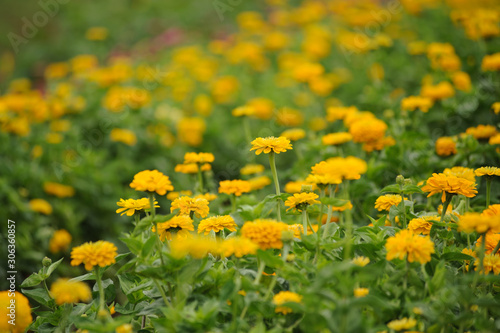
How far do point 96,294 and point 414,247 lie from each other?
0.97 m

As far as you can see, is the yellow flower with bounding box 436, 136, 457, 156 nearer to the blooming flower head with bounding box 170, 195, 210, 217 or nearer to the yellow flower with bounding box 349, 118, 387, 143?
the yellow flower with bounding box 349, 118, 387, 143

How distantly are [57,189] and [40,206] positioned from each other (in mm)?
174

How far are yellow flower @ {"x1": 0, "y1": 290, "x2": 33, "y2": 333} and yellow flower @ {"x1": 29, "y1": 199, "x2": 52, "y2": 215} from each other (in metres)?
1.64

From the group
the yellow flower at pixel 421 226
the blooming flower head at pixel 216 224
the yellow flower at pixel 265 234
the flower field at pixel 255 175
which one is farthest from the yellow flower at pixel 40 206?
the yellow flower at pixel 421 226

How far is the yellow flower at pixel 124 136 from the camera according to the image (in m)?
3.12

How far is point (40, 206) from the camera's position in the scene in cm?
282

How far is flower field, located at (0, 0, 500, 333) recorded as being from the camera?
114 cm

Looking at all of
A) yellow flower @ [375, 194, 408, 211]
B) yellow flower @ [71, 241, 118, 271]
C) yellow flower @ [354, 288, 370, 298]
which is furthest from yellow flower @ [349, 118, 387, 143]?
yellow flower @ [71, 241, 118, 271]

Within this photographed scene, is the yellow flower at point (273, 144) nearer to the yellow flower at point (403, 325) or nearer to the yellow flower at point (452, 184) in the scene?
the yellow flower at point (452, 184)

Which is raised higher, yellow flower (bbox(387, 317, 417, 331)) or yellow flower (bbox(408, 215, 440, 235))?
yellow flower (bbox(408, 215, 440, 235))

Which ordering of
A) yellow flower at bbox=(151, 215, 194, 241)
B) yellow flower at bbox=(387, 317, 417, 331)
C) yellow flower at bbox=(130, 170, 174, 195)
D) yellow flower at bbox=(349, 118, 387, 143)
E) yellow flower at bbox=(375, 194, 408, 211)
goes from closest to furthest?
yellow flower at bbox=(387, 317, 417, 331), yellow flower at bbox=(130, 170, 174, 195), yellow flower at bbox=(151, 215, 194, 241), yellow flower at bbox=(375, 194, 408, 211), yellow flower at bbox=(349, 118, 387, 143)

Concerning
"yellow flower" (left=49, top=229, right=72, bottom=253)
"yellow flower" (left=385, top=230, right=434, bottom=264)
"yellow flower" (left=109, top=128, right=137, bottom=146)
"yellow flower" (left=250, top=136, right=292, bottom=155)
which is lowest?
"yellow flower" (left=49, top=229, right=72, bottom=253)

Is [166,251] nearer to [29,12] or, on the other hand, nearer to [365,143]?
[365,143]

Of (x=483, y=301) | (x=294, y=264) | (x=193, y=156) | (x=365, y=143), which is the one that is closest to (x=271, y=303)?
(x=294, y=264)
